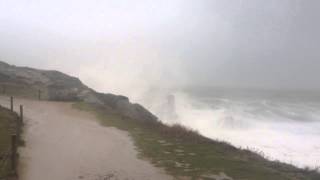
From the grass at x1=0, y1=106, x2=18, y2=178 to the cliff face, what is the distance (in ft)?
31.3

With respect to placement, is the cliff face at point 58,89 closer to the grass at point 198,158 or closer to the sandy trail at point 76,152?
the sandy trail at point 76,152

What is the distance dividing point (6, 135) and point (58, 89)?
2291 cm

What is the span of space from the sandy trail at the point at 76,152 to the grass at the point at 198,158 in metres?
0.81

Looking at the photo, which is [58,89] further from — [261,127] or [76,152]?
[76,152]

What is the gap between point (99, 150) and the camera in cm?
2377

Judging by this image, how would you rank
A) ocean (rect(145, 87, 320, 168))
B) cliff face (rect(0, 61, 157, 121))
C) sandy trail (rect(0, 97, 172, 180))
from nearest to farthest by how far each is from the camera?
sandy trail (rect(0, 97, 172, 180))
ocean (rect(145, 87, 320, 168))
cliff face (rect(0, 61, 157, 121))

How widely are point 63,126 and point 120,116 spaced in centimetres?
630

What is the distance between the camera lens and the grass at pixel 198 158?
20.3m

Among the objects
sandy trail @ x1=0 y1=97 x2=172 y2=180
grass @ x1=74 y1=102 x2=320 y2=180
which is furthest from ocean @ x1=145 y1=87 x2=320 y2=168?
sandy trail @ x1=0 y1=97 x2=172 y2=180

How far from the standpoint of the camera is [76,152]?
23047mm

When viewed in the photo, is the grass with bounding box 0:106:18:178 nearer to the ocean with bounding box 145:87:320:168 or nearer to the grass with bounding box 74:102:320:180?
the grass with bounding box 74:102:320:180

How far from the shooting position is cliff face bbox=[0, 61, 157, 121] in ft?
138

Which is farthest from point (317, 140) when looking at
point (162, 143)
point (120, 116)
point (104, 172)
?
point (104, 172)

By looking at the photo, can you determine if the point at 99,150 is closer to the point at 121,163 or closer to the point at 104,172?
the point at 121,163
